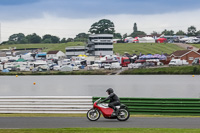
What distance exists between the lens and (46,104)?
23.7m

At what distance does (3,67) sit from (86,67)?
24.5m

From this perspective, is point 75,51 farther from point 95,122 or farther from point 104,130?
point 104,130

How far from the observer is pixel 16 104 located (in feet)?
78.9

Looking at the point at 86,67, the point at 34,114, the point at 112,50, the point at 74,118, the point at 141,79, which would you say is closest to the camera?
the point at 74,118

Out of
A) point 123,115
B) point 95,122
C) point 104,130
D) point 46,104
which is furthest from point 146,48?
point 104,130

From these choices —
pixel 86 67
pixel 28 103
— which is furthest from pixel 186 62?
pixel 28 103

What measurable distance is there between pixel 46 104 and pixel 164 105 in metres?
6.86

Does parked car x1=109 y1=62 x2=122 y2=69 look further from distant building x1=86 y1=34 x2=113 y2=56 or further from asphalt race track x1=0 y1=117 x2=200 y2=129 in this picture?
asphalt race track x1=0 y1=117 x2=200 y2=129

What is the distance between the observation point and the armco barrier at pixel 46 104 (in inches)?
918

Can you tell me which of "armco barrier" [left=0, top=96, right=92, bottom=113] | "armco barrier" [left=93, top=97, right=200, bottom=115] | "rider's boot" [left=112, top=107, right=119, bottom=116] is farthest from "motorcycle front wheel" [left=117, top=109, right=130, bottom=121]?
"armco barrier" [left=0, top=96, right=92, bottom=113]

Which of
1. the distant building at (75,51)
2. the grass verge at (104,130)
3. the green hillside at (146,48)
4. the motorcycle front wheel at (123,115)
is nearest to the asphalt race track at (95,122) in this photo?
the motorcycle front wheel at (123,115)

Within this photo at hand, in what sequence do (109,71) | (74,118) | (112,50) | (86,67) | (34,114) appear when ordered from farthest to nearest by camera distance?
(112,50)
(86,67)
(109,71)
(34,114)
(74,118)

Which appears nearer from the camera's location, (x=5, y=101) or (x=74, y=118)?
(x=74, y=118)

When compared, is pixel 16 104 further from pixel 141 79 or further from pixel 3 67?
pixel 3 67
